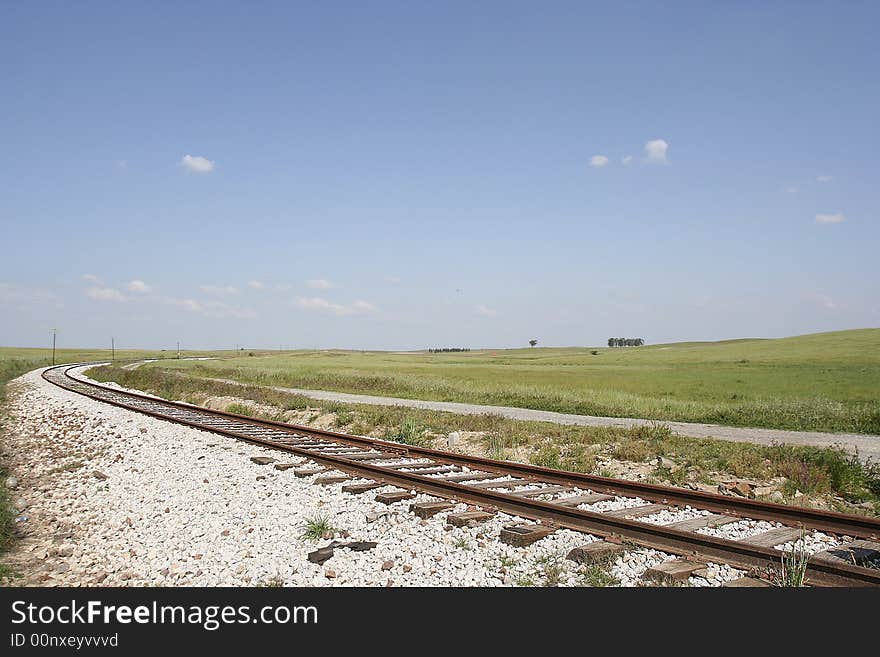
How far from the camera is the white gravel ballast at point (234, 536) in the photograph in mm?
6410

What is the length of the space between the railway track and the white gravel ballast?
0.26 m

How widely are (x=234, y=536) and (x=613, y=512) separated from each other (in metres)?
4.86

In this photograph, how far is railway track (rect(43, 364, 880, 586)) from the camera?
21.2ft

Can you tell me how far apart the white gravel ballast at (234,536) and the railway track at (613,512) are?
265mm

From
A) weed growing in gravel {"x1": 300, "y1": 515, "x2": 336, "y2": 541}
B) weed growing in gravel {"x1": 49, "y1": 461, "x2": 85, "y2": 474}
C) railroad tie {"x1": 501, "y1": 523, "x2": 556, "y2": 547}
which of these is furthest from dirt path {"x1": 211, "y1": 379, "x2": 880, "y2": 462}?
weed growing in gravel {"x1": 49, "y1": 461, "x2": 85, "y2": 474}

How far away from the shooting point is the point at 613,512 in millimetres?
8609

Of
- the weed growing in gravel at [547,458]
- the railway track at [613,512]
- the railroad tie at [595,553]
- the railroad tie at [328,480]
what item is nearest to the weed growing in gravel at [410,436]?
the railway track at [613,512]

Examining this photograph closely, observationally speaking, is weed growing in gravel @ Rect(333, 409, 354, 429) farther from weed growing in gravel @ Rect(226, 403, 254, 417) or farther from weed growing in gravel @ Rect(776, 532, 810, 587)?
weed growing in gravel @ Rect(776, 532, 810, 587)

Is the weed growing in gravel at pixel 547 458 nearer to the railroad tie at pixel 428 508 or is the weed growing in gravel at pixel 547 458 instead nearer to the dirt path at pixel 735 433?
the railroad tie at pixel 428 508

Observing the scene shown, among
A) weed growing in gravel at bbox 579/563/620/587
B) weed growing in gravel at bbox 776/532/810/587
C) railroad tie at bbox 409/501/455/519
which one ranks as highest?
weed growing in gravel at bbox 776/532/810/587

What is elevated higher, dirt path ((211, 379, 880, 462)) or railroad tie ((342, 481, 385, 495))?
railroad tie ((342, 481, 385, 495))

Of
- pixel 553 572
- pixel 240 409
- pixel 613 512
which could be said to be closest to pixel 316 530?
pixel 553 572

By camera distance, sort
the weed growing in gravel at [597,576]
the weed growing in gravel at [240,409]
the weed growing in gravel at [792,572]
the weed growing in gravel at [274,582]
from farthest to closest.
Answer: the weed growing in gravel at [240,409]
the weed growing in gravel at [274,582]
the weed growing in gravel at [597,576]
the weed growing in gravel at [792,572]

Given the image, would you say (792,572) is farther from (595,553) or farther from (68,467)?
(68,467)
